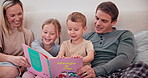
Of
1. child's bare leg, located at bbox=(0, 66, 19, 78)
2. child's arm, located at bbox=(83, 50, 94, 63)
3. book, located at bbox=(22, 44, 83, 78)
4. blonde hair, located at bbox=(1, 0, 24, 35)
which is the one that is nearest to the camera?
book, located at bbox=(22, 44, 83, 78)

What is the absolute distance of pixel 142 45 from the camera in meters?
1.63

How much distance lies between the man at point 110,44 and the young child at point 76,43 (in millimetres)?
104

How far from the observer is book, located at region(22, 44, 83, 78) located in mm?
1294

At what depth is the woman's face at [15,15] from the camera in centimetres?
167

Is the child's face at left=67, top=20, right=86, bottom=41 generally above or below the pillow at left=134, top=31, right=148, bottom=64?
above

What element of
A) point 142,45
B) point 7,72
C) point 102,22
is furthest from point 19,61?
point 142,45

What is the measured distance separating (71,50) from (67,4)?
0.68 metres

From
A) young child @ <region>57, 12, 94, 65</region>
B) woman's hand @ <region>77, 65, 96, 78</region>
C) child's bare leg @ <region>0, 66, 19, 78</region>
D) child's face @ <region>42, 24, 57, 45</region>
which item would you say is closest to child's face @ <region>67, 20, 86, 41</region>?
young child @ <region>57, 12, 94, 65</region>

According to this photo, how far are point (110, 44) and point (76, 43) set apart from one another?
25cm

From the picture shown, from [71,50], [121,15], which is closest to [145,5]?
→ [121,15]

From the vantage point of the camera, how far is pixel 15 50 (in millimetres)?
1736

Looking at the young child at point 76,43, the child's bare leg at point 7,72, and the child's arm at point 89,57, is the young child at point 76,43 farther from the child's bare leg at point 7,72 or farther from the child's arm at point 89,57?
the child's bare leg at point 7,72

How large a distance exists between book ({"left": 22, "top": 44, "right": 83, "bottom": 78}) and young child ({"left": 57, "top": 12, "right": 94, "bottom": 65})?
0.14m

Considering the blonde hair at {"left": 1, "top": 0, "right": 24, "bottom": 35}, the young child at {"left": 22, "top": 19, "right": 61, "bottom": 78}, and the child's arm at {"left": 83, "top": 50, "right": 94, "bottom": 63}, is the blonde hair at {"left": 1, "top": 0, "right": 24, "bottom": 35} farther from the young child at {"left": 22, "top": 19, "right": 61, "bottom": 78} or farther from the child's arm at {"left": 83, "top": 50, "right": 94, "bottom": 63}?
the child's arm at {"left": 83, "top": 50, "right": 94, "bottom": 63}
